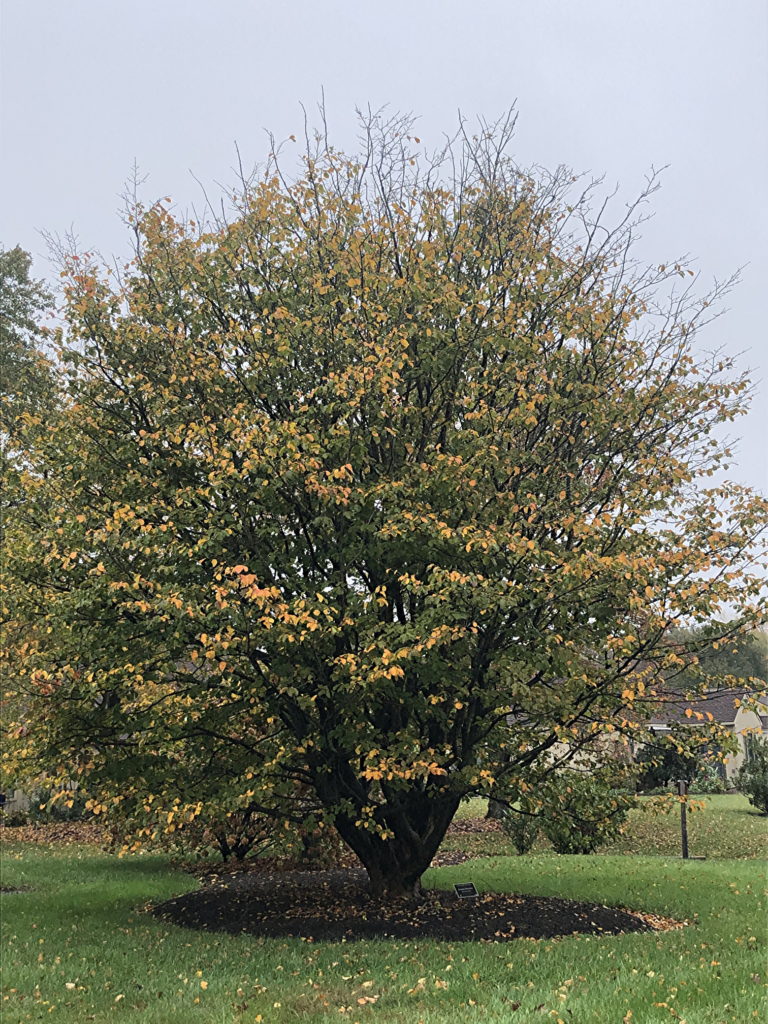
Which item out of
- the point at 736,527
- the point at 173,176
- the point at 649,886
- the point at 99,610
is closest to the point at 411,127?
the point at 173,176

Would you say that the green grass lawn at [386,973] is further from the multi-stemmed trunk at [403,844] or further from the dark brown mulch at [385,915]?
the multi-stemmed trunk at [403,844]

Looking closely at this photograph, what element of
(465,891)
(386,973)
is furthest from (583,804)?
(386,973)

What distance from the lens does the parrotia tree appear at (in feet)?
27.3

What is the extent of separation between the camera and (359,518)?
28.9ft

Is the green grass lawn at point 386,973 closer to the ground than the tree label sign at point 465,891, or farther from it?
closer to the ground

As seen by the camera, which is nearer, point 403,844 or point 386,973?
point 386,973

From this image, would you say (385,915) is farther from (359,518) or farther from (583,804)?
(359,518)

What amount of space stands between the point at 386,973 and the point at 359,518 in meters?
4.27

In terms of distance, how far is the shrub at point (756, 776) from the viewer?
23.5m

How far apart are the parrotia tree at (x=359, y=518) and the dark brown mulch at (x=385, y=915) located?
786 mm

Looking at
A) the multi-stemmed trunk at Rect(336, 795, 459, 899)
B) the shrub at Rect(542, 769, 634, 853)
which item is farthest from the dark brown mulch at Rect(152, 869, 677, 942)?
the shrub at Rect(542, 769, 634, 853)

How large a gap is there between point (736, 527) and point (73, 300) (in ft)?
27.2

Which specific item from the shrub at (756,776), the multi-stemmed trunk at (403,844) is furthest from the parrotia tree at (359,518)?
the shrub at (756,776)

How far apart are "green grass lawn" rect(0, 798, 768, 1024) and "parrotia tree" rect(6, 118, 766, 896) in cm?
146
